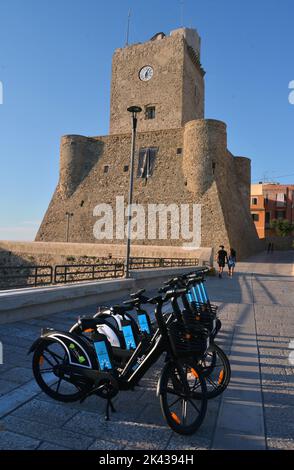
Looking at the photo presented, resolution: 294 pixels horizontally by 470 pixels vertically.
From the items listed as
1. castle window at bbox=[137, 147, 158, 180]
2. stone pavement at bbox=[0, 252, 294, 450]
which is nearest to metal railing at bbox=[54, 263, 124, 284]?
stone pavement at bbox=[0, 252, 294, 450]

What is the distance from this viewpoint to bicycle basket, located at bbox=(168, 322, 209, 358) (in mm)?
2887

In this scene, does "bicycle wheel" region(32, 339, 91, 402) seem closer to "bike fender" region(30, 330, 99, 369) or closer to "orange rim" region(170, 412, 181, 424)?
"bike fender" region(30, 330, 99, 369)

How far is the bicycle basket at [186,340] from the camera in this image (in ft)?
9.47

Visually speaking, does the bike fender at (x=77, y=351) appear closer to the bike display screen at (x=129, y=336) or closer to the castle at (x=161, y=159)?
the bike display screen at (x=129, y=336)

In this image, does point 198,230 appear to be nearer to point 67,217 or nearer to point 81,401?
point 67,217

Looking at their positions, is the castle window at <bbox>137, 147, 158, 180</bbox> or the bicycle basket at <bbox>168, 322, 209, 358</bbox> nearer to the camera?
the bicycle basket at <bbox>168, 322, 209, 358</bbox>

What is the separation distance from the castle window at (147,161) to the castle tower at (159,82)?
4.65m

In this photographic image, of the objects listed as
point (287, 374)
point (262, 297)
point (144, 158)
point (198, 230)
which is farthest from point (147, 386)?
point (144, 158)

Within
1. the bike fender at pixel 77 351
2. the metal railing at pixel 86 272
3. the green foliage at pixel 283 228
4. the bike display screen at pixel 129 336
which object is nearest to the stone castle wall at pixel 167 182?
the green foliage at pixel 283 228

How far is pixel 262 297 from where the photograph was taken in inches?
398

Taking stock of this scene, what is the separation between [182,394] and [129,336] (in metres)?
0.91

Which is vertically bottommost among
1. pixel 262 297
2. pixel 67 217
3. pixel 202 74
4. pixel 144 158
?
pixel 262 297

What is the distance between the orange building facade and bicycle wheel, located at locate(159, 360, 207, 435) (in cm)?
5227

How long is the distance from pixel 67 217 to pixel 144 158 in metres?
10.3
